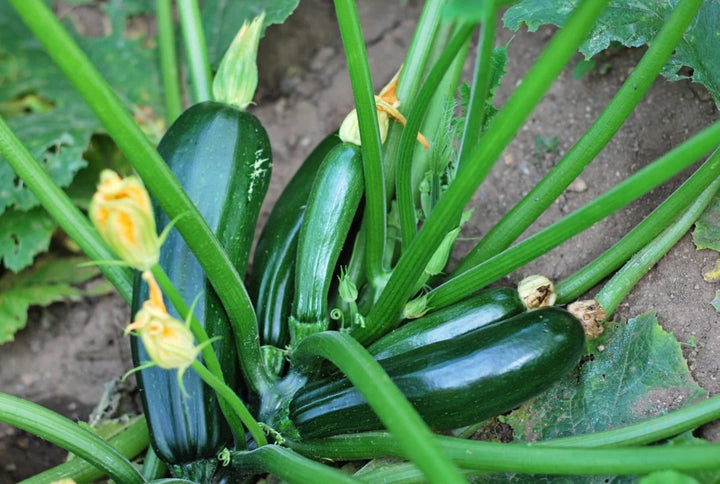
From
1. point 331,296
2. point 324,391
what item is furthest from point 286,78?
point 324,391

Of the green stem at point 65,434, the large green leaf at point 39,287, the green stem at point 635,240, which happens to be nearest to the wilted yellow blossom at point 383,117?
the green stem at point 635,240

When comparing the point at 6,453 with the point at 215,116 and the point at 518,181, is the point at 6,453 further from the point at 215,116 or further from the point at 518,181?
the point at 518,181

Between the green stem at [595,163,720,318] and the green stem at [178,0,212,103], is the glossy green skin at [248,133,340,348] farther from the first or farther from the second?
the green stem at [595,163,720,318]

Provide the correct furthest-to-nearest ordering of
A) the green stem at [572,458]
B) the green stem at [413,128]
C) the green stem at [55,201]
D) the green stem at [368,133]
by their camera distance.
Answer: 1. the green stem at [55,201]
2. the green stem at [368,133]
3. the green stem at [413,128]
4. the green stem at [572,458]

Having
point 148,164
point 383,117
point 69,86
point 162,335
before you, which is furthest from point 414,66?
point 69,86

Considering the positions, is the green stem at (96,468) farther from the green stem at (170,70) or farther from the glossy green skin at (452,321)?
the green stem at (170,70)

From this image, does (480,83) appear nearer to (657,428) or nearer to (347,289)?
(347,289)

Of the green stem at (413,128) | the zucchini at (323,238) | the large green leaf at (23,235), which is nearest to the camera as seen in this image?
the green stem at (413,128)
